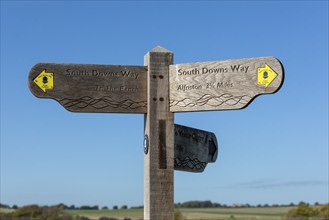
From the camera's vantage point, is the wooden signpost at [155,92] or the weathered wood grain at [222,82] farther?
the wooden signpost at [155,92]

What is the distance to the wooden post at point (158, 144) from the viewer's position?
20.7 ft

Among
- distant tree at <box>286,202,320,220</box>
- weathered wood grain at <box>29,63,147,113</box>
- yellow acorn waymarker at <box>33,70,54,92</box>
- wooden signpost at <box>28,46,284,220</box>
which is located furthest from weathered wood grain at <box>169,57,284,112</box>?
distant tree at <box>286,202,320,220</box>

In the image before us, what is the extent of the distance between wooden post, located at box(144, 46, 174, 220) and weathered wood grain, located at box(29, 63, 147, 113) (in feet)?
0.37

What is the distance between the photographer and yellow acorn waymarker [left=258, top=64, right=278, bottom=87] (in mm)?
6086

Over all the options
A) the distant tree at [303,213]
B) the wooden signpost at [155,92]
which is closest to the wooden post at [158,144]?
the wooden signpost at [155,92]

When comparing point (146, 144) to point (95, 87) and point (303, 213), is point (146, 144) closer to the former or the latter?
point (95, 87)

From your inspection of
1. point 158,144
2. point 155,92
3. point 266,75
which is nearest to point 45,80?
point 155,92

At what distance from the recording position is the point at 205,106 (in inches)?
251

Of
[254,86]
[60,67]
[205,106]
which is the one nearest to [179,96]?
[205,106]

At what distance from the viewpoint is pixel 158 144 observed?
20.9 feet

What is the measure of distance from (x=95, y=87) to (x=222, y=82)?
4.06 feet

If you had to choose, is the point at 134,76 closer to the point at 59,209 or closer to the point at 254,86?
the point at 254,86

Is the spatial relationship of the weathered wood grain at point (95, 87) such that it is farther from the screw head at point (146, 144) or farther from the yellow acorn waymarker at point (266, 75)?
the yellow acorn waymarker at point (266, 75)

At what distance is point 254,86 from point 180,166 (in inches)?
46.0
